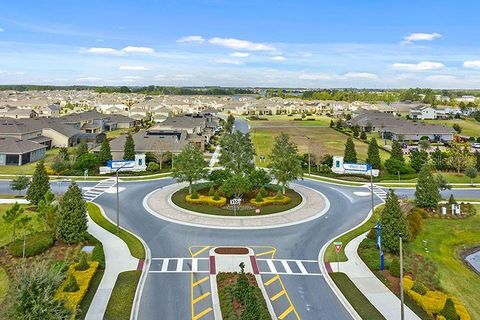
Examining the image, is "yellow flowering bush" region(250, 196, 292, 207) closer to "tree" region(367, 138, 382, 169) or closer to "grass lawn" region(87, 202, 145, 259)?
"grass lawn" region(87, 202, 145, 259)

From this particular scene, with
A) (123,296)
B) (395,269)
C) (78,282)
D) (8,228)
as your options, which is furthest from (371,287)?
(8,228)

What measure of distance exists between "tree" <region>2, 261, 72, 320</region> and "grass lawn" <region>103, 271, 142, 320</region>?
5971 mm

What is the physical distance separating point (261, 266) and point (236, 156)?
23999mm

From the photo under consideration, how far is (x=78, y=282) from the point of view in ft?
83.5

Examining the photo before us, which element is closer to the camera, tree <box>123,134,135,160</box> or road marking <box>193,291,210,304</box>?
road marking <box>193,291,210,304</box>

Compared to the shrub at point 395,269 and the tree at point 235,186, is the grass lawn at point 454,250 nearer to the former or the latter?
the shrub at point 395,269

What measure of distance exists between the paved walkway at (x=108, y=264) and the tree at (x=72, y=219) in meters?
2.29

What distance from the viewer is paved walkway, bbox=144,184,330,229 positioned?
127 ft

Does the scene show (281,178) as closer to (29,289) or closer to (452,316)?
(452,316)

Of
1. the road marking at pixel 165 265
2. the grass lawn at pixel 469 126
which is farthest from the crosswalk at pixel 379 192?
the grass lawn at pixel 469 126

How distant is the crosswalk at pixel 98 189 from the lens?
48.4 m

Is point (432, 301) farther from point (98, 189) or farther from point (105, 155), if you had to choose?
point (105, 155)

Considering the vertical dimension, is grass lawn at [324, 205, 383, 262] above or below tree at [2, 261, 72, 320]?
below

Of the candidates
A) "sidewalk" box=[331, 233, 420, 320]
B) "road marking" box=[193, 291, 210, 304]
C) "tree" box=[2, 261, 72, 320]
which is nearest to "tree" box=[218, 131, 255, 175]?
"sidewalk" box=[331, 233, 420, 320]
